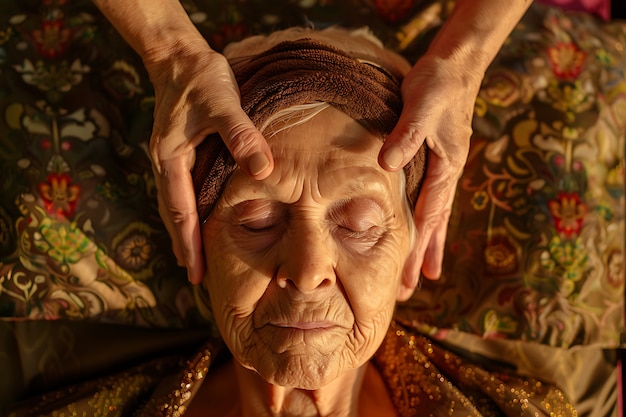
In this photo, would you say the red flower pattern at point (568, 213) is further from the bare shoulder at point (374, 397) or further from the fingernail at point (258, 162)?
the fingernail at point (258, 162)

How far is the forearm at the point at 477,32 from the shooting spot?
1307 mm

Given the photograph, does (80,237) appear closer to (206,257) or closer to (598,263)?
(206,257)

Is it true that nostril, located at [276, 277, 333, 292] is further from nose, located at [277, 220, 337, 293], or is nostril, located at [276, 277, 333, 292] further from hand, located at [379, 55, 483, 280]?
hand, located at [379, 55, 483, 280]

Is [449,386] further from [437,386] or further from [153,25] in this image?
[153,25]

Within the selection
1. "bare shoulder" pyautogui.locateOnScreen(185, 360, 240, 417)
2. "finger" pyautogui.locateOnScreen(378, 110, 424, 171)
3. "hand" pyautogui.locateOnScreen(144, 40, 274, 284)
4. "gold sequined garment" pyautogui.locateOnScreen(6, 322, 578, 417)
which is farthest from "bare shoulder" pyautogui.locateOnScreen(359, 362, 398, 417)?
"finger" pyautogui.locateOnScreen(378, 110, 424, 171)

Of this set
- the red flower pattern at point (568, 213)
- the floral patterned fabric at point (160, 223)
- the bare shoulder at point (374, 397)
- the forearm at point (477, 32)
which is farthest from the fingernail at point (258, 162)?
the red flower pattern at point (568, 213)

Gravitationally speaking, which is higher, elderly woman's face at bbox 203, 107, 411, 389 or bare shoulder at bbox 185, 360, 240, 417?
elderly woman's face at bbox 203, 107, 411, 389

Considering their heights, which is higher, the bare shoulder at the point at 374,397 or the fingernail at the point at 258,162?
the fingernail at the point at 258,162

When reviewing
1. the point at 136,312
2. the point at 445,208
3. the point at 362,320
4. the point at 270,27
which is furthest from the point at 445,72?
the point at 136,312

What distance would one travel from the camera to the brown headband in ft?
3.87

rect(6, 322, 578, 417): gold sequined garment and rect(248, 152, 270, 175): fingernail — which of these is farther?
rect(6, 322, 578, 417): gold sequined garment

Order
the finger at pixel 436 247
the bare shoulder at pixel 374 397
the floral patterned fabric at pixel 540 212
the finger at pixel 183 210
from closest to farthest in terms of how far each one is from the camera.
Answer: the finger at pixel 183 210 → the finger at pixel 436 247 → the bare shoulder at pixel 374 397 → the floral patterned fabric at pixel 540 212

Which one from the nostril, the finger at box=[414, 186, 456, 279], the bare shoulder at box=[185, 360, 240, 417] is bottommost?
the bare shoulder at box=[185, 360, 240, 417]

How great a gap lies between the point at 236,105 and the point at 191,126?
4.2 inches
